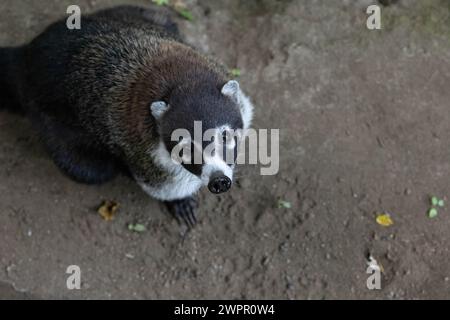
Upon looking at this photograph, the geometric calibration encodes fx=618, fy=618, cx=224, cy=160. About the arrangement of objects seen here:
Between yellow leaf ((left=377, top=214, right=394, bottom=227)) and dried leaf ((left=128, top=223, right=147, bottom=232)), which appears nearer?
yellow leaf ((left=377, top=214, right=394, bottom=227))

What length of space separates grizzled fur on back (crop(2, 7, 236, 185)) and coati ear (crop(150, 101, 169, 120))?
0.07 metres

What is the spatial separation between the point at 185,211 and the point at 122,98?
3.99ft

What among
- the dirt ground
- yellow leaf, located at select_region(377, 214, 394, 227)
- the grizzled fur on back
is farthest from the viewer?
yellow leaf, located at select_region(377, 214, 394, 227)

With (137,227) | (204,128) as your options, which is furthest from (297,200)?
(204,128)

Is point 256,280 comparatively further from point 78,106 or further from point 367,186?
point 78,106

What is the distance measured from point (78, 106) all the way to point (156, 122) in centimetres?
89

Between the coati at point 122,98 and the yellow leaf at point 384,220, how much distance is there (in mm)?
1438

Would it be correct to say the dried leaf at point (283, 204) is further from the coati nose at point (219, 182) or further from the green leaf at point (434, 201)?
the coati nose at point (219, 182)

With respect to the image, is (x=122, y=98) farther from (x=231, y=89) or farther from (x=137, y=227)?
(x=137, y=227)

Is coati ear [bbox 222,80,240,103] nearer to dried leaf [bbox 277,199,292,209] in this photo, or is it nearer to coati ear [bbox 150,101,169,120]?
coati ear [bbox 150,101,169,120]

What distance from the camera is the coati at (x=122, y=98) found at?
14.3 ft

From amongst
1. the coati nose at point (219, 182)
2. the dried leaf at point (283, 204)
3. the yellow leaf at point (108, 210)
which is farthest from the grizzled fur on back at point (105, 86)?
the dried leaf at point (283, 204)

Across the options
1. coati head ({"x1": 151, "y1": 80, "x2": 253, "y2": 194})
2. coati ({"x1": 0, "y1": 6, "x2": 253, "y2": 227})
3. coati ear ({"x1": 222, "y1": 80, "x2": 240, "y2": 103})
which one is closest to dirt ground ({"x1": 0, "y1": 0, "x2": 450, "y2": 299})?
coati ({"x1": 0, "y1": 6, "x2": 253, "y2": 227})

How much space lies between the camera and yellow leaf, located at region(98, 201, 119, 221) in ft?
18.0
